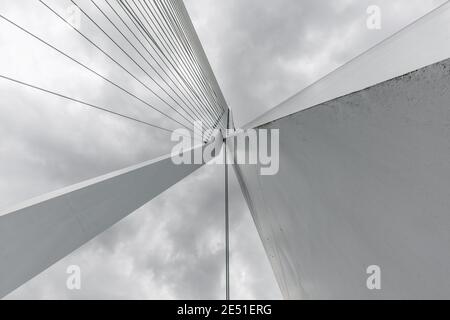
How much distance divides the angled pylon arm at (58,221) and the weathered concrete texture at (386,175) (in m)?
1.41

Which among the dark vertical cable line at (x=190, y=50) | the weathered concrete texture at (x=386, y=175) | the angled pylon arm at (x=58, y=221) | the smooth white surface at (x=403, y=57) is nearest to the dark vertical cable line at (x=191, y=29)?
the dark vertical cable line at (x=190, y=50)

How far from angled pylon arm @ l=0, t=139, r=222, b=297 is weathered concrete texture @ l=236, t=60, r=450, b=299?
141 cm

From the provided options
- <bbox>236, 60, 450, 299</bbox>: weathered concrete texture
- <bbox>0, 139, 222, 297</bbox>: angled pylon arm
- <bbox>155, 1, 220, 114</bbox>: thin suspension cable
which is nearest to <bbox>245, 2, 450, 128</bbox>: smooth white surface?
<bbox>236, 60, 450, 299</bbox>: weathered concrete texture

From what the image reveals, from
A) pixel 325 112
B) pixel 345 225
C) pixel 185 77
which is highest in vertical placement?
pixel 185 77

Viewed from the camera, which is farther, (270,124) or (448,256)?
(270,124)

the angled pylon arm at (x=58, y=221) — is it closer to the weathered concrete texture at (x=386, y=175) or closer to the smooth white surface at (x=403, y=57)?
the weathered concrete texture at (x=386, y=175)

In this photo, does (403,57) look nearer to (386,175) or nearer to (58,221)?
(386,175)

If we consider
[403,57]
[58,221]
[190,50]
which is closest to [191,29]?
[190,50]

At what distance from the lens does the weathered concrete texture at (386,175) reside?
1.10 meters

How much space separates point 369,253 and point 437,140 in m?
1.10
